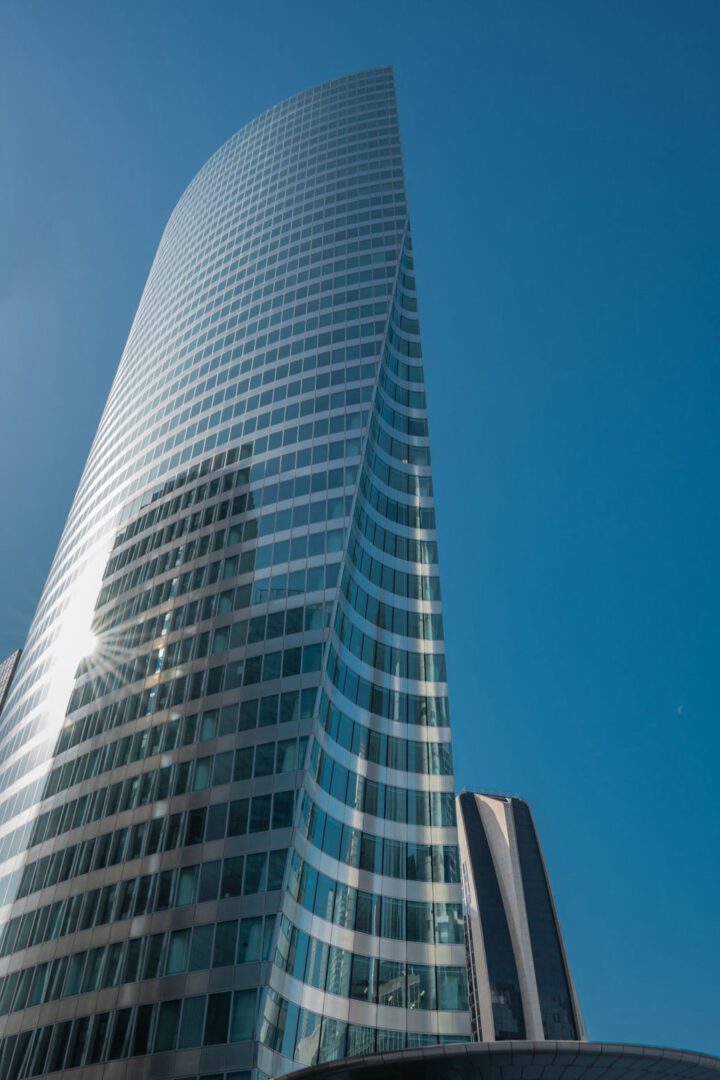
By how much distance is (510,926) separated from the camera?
164 m

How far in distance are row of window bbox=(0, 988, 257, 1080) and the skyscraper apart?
14cm

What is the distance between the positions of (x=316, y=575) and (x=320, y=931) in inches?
928

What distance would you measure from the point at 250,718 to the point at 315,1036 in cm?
1878

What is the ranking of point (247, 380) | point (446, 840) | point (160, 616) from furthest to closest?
1. point (247, 380)
2. point (160, 616)
3. point (446, 840)

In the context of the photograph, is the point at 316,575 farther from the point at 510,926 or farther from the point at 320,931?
→ the point at 510,926

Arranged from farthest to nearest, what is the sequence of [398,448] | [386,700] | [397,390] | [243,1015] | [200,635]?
1. [397,390]
2. [398,448]
3. [200,635]
4. [386,700]
5. [243,1015]

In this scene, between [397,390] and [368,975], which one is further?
[397,390]

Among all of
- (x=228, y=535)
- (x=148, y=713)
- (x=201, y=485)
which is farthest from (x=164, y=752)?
(x=201, y=485)

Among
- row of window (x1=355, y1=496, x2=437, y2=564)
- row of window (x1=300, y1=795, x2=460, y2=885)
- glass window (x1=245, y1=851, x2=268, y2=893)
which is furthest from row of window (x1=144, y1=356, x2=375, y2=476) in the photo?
glass window (x1=245, y1=851, x2=268, y2=893)

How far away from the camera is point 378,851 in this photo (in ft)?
181

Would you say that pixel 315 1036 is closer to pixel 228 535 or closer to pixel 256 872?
pixel 256 872

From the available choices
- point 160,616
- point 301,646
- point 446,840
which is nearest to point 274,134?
point 160,616

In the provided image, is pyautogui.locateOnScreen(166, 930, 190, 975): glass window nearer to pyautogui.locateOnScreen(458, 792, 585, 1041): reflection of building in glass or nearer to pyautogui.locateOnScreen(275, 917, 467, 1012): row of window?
pyautogui.locateOnScreen(275, 917, 467, 1012): row of window

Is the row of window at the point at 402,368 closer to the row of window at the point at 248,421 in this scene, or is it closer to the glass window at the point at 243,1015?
the row of window at the point at 248,421
